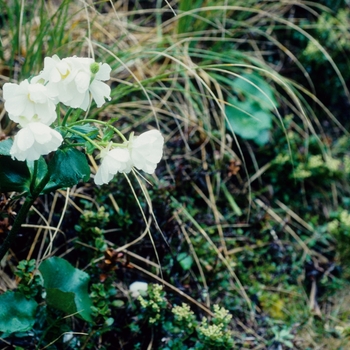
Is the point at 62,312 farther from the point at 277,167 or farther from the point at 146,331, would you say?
the point at 277,167

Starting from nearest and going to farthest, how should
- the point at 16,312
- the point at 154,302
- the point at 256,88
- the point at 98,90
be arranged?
the point at 98,90, the point at 16,312, the point at 154,302, the point at 256,88

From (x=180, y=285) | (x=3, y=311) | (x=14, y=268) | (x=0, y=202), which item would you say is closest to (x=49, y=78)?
(x=0, y=202)

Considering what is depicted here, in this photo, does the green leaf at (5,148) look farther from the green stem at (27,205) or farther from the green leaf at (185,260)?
the green leaf at (185,260)

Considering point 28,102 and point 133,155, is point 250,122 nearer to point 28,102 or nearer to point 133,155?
point 133,155

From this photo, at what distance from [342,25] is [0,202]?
2003 millimetres

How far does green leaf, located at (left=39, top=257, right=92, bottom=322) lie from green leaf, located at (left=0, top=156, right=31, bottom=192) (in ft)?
0.95

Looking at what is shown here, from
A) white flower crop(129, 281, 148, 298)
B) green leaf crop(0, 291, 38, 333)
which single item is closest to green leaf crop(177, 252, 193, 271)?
white flower crop(129, 281, 148, 298)

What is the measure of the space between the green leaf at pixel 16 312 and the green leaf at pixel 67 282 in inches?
3.0

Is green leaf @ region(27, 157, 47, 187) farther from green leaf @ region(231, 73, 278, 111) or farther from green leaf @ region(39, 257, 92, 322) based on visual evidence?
green leaf @ region(231, 73, 278, 111)

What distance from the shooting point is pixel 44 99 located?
877 millimetres

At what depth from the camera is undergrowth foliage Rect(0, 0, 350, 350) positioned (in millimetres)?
1019

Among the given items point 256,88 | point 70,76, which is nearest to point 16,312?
point 70,76

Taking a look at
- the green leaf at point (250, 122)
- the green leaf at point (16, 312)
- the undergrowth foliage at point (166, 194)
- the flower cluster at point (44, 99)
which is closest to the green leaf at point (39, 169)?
the undergrowth foliage at point (166, 194)

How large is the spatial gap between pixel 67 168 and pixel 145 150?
0.20 meters
